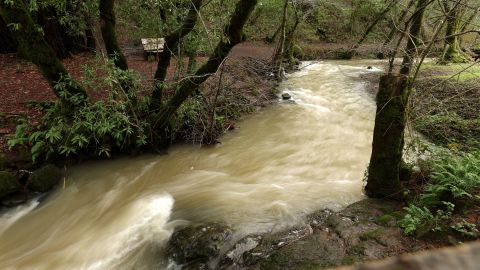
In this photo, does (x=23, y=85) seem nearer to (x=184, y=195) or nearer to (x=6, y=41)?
(x=6, y=41)

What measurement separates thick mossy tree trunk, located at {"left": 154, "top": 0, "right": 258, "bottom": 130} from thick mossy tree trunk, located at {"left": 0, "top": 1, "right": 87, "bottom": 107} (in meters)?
1.87

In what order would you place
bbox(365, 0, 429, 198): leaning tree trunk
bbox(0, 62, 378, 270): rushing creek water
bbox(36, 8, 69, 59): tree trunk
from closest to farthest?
1. bbox(365, 0, 429, 198): leaning tree trunk
2. bbox(0, 62, 378, 270): rushing creek water
3. bbox(36, 8, 69, 59): tree trunk

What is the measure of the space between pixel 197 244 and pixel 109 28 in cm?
573

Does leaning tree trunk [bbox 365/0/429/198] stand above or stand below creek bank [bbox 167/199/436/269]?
above

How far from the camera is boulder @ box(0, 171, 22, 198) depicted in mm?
6609

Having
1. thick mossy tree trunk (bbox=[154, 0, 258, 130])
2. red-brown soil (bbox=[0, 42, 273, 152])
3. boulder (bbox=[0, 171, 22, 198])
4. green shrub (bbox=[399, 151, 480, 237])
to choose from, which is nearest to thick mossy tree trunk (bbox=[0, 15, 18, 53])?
red-brown soil (bbox=[0, 42, 273, 152])

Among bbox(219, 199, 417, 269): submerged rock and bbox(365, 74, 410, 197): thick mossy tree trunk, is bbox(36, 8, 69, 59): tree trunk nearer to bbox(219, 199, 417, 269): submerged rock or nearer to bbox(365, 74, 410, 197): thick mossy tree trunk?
bbox(219, 199, 417, 269): submerged rock

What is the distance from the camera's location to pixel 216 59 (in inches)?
282

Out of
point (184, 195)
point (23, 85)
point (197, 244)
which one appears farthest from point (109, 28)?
point (197, 244)

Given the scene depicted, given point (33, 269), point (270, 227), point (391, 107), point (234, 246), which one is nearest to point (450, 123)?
point (391, 107)

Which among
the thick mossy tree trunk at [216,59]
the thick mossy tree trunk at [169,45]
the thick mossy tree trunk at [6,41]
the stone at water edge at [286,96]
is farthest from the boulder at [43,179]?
the stone at water edge at [286,96]

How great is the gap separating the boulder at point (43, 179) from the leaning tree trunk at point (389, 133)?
21.5 feet

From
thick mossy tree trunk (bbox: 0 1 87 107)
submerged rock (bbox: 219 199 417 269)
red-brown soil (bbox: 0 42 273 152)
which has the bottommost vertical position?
submerged rock (bbox: 219 199 417 269)

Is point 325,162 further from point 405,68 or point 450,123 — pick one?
point 450,123
